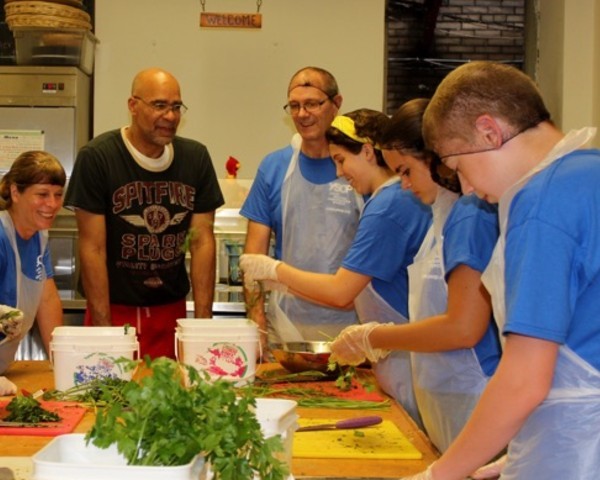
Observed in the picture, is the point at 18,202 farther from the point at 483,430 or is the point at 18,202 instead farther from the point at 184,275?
the point at 483,430

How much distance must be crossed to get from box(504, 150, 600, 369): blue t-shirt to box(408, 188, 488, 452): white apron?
824mm

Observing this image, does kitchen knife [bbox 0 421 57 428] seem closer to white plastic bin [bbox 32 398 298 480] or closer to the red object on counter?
white plastic bin [bbox 32 398 298 480]

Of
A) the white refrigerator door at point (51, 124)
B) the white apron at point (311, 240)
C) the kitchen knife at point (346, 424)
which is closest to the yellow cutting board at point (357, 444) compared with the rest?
the kitchen knife at point (346, 424)

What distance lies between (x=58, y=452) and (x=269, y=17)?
14.3ft

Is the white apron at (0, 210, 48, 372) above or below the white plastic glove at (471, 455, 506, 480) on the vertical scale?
above

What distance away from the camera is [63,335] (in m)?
2.65

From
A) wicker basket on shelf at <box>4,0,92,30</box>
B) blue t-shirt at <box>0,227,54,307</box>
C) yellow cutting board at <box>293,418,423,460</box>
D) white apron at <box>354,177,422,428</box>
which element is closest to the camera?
yellow cutting board at <box>293,418,423,460</box>

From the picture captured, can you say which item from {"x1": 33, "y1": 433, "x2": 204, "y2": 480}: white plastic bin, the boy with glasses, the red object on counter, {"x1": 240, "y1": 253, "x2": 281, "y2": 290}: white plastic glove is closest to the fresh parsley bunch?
{"x1": 33, "y1": 433, "x2": 204, "y2": 480}: white plastic bin

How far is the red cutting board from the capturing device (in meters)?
2.20

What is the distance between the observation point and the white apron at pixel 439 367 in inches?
91.5

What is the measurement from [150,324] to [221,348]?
4.52ft

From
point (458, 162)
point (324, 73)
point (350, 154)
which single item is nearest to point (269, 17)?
point (324, 73)

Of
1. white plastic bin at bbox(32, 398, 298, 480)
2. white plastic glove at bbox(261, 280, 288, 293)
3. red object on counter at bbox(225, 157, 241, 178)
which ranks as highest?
red object on counter at bbox(225, 157, 241, 178)

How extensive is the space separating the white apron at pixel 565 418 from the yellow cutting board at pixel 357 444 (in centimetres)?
45
